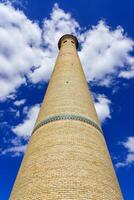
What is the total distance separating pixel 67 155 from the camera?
20.7 ft

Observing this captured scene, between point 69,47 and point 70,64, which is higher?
point 69,47

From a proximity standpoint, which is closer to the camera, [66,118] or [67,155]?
[67,155]

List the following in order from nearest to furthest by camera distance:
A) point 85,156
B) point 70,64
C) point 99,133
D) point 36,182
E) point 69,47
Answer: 1. point 36,182
2. point 85,156
3. point 99,133
4. point 70,64
5. point 69,47

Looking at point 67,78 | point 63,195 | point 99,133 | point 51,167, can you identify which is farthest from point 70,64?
point 63,195

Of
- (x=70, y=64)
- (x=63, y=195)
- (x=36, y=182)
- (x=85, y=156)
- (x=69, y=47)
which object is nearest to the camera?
(x=63, y=195)

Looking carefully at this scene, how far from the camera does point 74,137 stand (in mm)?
6797

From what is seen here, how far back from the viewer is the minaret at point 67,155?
18.6 feet

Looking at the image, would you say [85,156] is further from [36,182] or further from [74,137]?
[36,182]

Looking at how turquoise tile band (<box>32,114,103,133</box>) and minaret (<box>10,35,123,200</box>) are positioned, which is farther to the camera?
turquoise tile band (<box>32,114,103,133</box>)

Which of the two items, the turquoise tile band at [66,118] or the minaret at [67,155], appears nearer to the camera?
the minaret at [67,155]

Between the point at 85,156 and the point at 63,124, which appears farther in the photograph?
the point at 63,124

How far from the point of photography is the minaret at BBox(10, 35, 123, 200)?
18.6 feet

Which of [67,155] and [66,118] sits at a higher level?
[66,118]

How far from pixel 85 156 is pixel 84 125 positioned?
1146 millimetres
